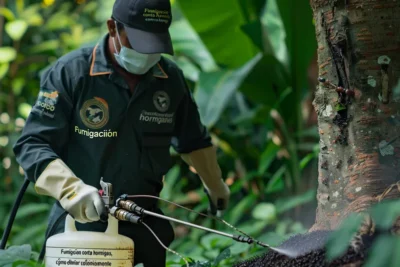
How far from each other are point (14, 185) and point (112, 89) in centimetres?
372

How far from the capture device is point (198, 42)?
17.7 feet

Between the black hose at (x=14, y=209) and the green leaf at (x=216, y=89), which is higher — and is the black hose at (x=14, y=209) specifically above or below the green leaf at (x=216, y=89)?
above

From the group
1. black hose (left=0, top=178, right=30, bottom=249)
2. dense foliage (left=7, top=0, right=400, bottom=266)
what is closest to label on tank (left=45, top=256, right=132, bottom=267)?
black hose (left=0, top=178, right=30, bottom=249)

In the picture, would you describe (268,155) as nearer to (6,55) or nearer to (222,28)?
(222,28)

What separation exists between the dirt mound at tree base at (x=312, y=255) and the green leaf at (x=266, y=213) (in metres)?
2.41

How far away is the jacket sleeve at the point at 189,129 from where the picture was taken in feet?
9.95

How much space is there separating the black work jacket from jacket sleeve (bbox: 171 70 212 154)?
0.16m

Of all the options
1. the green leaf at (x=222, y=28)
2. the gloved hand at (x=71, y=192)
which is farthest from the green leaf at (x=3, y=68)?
the gloved hand at (x=71, y=192)

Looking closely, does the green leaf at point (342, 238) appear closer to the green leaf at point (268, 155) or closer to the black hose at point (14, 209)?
the black hose at point (14, 209)

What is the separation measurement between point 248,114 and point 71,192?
112 inches

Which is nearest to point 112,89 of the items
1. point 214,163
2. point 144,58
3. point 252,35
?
point 144,58

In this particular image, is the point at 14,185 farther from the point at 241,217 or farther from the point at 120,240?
the point at 120,240

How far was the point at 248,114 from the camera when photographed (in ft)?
16.7

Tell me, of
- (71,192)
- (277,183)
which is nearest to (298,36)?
(277,183)
